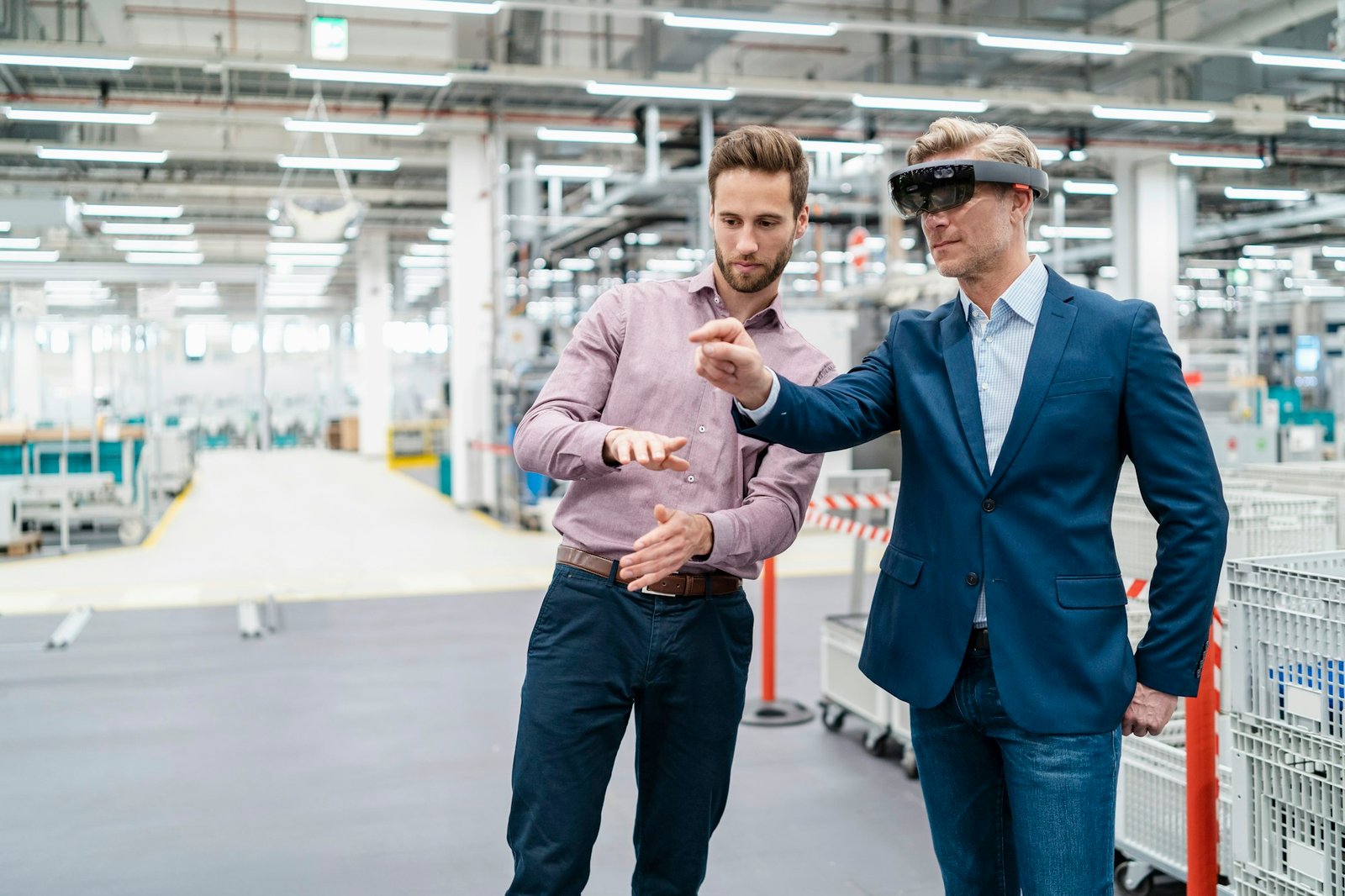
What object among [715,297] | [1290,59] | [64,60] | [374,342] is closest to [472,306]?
[64,60]

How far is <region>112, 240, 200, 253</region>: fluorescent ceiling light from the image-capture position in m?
21.8

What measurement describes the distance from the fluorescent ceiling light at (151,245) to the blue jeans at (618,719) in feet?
73.3

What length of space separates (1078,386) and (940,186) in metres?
0.37

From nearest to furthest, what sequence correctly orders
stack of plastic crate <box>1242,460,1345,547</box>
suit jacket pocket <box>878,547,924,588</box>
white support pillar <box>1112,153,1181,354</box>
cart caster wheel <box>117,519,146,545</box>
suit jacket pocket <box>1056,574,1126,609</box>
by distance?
suit jacket pocket <box>1056,574,1126,609</box>
suit jacket pocket <box>878,547,924,588</box>
stack of plastic crate <box>1242,460,1345,547</box>
cart caster wheel <box>117,519,146,545</box>
white support pillar <box>1112,153,1181,354</box>

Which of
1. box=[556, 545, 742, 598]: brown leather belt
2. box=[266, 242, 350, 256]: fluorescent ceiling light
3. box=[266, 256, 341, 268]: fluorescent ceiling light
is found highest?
box=[266, 256, 341, 268]: fluorescent ceiling light

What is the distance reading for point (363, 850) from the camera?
3615 millimetres

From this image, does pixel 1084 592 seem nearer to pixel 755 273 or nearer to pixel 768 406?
pixel 768 406

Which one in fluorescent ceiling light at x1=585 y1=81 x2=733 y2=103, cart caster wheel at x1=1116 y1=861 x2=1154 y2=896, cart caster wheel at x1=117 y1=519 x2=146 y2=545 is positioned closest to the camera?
cart caster wheel at x1=1116 y1=861 x2=1154 y2=896

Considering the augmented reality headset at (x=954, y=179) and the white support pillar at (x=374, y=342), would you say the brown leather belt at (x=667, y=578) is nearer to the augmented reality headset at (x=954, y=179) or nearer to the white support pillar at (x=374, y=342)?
the augmented reality headset at (x=954, y=179)

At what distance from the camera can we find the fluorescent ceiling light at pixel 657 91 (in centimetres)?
1084

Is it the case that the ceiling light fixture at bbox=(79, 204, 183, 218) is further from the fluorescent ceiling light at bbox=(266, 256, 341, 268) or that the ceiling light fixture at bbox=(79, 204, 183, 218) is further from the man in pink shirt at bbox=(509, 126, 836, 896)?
the man in pink shirt at bbox=(509, 126, 836, 896)

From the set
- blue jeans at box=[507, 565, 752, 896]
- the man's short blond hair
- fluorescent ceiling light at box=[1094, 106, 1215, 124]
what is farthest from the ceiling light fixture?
the man's short blond hair

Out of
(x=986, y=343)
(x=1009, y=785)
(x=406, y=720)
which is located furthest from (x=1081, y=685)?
(x=406, y=720)

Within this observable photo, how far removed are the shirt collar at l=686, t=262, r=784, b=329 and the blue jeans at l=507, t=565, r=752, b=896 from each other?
488 millimetres
